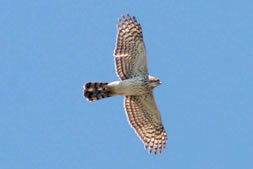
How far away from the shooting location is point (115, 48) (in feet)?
54.9

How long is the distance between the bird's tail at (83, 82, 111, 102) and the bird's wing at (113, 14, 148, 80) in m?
0.57

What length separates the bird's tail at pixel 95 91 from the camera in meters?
16.4

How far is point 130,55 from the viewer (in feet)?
54.5

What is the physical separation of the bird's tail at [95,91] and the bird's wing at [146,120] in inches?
31.3

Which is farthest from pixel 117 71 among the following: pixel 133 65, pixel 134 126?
pixel 134 126

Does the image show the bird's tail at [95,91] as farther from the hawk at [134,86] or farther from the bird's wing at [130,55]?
the bird's wing at [130,55]

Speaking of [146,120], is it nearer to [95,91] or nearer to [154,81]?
[154,81]

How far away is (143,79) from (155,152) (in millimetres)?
2205

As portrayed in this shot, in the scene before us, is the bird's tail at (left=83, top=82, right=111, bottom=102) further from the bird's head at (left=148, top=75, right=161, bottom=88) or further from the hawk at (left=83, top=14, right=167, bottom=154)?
the bird's head at (left=148, top=75, right=161, bottom=88)

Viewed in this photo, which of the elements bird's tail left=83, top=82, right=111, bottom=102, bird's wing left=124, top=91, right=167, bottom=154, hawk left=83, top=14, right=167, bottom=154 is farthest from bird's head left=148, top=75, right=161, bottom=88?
bird's tail left=83, top=82, right=111, bottom=102

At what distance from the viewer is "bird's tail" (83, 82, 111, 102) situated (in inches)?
647

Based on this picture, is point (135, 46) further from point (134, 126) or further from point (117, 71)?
point (134, 126)

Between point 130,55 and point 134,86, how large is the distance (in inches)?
33.6

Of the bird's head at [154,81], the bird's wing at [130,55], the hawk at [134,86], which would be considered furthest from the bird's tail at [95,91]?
the bird's head at [154,81]
